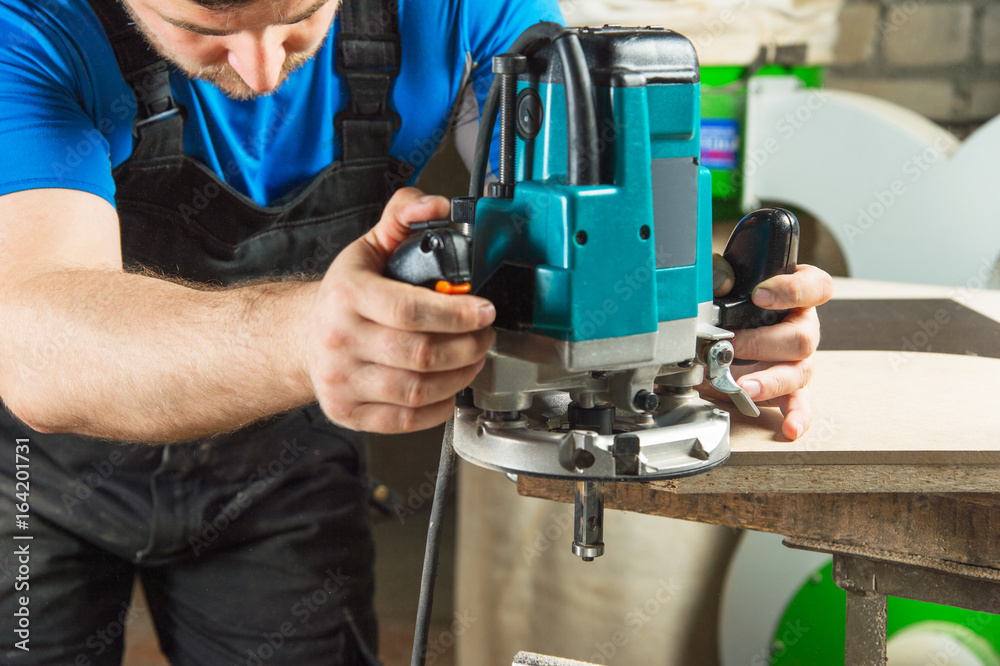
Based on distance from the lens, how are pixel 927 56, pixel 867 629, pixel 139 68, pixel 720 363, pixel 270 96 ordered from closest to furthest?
pixel 720 363 < pixel 867 629 < pixel 139 68 < pixel 270 96 < pixel 927 56

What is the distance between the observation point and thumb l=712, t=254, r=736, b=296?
2.98 feet

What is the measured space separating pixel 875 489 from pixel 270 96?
0.99m

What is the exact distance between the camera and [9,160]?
3.23 feet

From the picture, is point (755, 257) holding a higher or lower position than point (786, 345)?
higher

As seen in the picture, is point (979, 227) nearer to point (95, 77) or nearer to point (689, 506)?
point (689, 506)

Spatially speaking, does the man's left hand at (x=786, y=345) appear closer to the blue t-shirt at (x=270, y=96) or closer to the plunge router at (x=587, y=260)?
the plunge router at (x=587, y=260)

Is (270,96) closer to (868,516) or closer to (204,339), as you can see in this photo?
(204,339)

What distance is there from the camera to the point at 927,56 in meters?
2.38

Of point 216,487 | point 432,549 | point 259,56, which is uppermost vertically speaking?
point 259,56

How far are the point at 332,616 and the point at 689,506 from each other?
2.50ft

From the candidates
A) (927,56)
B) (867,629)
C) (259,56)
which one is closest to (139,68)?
(259,56)

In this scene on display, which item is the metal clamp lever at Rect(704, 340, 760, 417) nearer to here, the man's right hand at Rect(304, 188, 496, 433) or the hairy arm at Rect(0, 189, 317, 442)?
the man's right hand at Rect(304, 188, 496, 433)

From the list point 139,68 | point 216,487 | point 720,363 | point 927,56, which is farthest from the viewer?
point 927,56

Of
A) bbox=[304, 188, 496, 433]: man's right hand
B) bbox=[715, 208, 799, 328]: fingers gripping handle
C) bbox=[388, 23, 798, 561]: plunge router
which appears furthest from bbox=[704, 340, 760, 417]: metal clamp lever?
bbox=[304, 188, 496, 433]: man's right hand
